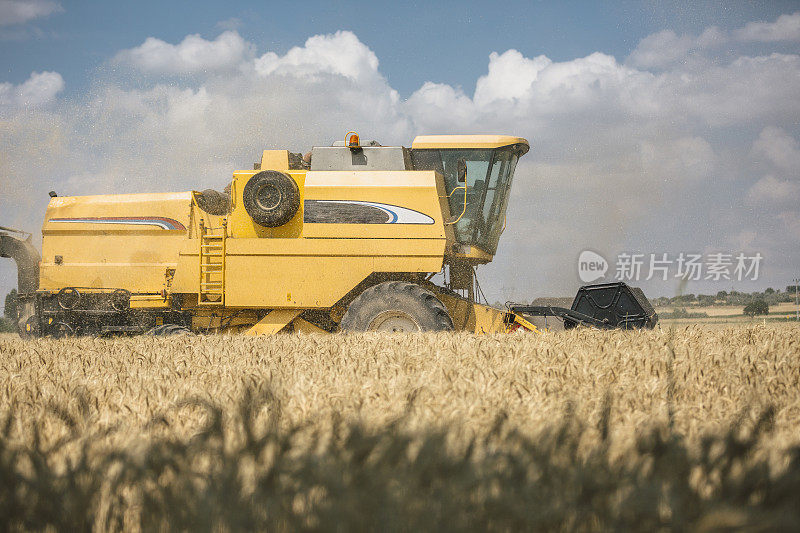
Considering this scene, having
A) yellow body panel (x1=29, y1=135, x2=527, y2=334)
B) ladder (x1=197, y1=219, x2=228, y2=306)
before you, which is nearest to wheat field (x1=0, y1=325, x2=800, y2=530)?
yellow body panel (x1=29, y1=135, x2=527, y2=334)

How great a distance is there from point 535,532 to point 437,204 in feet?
20.5

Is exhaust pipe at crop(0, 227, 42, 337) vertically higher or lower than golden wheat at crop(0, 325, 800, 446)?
higher

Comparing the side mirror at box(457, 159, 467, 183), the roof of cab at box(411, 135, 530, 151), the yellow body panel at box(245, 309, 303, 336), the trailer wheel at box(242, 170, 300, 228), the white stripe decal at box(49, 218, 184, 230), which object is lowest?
the yellow body panel at box(245, 309, 303, 336)

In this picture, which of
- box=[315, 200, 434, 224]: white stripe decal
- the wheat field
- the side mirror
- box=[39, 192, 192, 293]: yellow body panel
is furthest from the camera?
box=[39, 192, 192, 293]: yellow body panel

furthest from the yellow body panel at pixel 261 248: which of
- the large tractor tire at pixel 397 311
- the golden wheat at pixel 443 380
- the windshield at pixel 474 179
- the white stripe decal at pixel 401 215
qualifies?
the golden wheat at pixel 443 380

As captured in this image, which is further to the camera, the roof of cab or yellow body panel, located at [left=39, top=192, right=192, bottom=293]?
yellow body panel, located at [left=39, top=192, right=192, bottom=293]

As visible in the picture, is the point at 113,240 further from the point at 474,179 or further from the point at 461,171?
the point at 474,179

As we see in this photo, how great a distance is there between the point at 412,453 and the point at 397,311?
5.38 metres

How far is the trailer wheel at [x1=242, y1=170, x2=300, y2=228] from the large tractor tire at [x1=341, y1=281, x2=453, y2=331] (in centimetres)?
142

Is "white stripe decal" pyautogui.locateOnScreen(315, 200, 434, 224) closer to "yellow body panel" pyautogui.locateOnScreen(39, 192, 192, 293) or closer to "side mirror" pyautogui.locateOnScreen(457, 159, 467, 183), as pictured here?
"side mirror" pyautogui.locateOnScreen(457, 159, 467, 183)

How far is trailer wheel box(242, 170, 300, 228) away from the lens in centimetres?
734

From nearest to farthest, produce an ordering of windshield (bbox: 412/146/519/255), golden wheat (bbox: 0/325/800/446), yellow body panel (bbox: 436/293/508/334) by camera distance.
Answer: golden wheat (bbox: 0/325/800/446)
yellow body panel (bbox: 436/293/508/334)
windshield (bbox: 412/146/519/255)

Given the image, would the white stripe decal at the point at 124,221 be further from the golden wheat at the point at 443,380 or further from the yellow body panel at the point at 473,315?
the yellow body panel at the point at 473,315

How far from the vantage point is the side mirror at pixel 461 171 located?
25.1 ft
